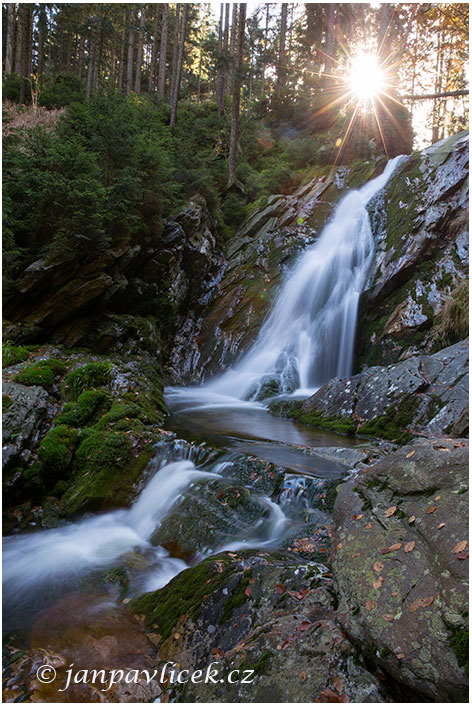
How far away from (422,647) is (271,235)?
1548 centimetres

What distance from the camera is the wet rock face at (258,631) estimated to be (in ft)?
7.78

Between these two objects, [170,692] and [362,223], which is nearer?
→ [170,692]

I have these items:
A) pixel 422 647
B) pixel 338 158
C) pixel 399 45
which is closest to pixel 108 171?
pixel 399 45

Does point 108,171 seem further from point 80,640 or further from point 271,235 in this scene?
point 80,640

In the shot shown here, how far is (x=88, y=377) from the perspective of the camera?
799 centimetres

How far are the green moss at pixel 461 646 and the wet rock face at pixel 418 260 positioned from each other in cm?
829

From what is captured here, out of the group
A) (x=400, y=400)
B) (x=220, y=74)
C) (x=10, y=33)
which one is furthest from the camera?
(x=220, y=74)

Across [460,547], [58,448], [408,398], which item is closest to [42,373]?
[58,448]

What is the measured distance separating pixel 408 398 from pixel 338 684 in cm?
601

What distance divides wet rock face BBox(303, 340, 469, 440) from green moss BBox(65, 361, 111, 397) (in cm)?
503

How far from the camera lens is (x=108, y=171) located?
10367mm

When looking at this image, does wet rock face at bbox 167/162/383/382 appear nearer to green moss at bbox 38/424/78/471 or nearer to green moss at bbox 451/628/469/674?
green moss at bbox 38/424/78/471

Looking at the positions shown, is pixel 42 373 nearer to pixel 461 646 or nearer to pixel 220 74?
pixel 461 646

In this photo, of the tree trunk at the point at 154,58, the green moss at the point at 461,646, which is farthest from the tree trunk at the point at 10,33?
the green moss at the point at 461,646
